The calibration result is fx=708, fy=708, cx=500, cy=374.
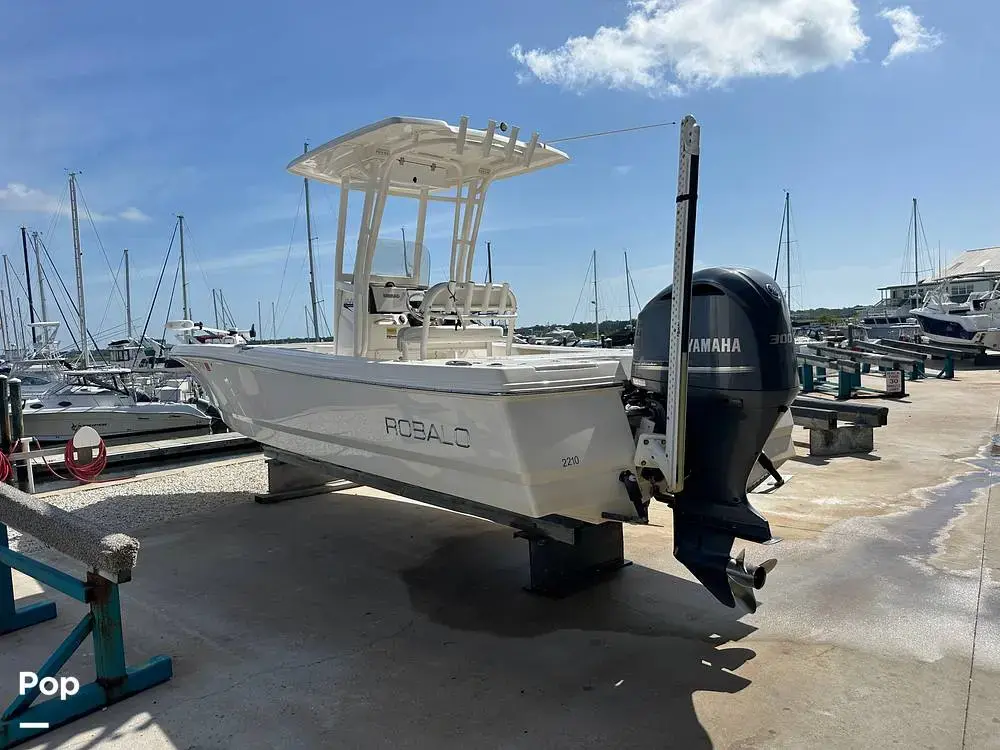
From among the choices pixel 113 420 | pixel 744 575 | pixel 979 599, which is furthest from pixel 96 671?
pixel 113 420

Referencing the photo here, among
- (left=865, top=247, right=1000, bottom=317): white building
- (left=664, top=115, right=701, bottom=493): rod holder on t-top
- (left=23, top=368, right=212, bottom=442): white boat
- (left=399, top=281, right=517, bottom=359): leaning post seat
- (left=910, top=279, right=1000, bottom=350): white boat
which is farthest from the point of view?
(left=865, top=247, right=1000, bottom=317): white building

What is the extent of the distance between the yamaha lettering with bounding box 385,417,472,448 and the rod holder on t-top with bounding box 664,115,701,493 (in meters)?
1.01

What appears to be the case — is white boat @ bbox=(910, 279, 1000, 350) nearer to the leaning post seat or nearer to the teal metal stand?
the leaning post seat

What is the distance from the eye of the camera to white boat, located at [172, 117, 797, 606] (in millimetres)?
3172

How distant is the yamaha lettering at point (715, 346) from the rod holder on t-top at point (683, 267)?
0.30 metres

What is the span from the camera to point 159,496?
684cm

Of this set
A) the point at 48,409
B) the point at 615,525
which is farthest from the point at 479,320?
the point at 48,409

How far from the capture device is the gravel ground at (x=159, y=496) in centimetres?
602

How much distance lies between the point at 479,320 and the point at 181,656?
114 inches

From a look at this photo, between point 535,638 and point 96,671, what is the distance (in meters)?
2.04

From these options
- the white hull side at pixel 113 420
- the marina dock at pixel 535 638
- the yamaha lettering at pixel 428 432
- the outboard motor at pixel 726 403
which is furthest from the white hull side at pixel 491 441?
the white hull side at pixel 113 420

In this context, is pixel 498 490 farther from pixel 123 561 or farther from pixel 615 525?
pixel 123 561

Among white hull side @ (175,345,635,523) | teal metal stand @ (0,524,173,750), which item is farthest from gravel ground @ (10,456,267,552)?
teal metal stand @ (0,524,173,750)

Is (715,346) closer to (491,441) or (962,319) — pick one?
(491,441)
